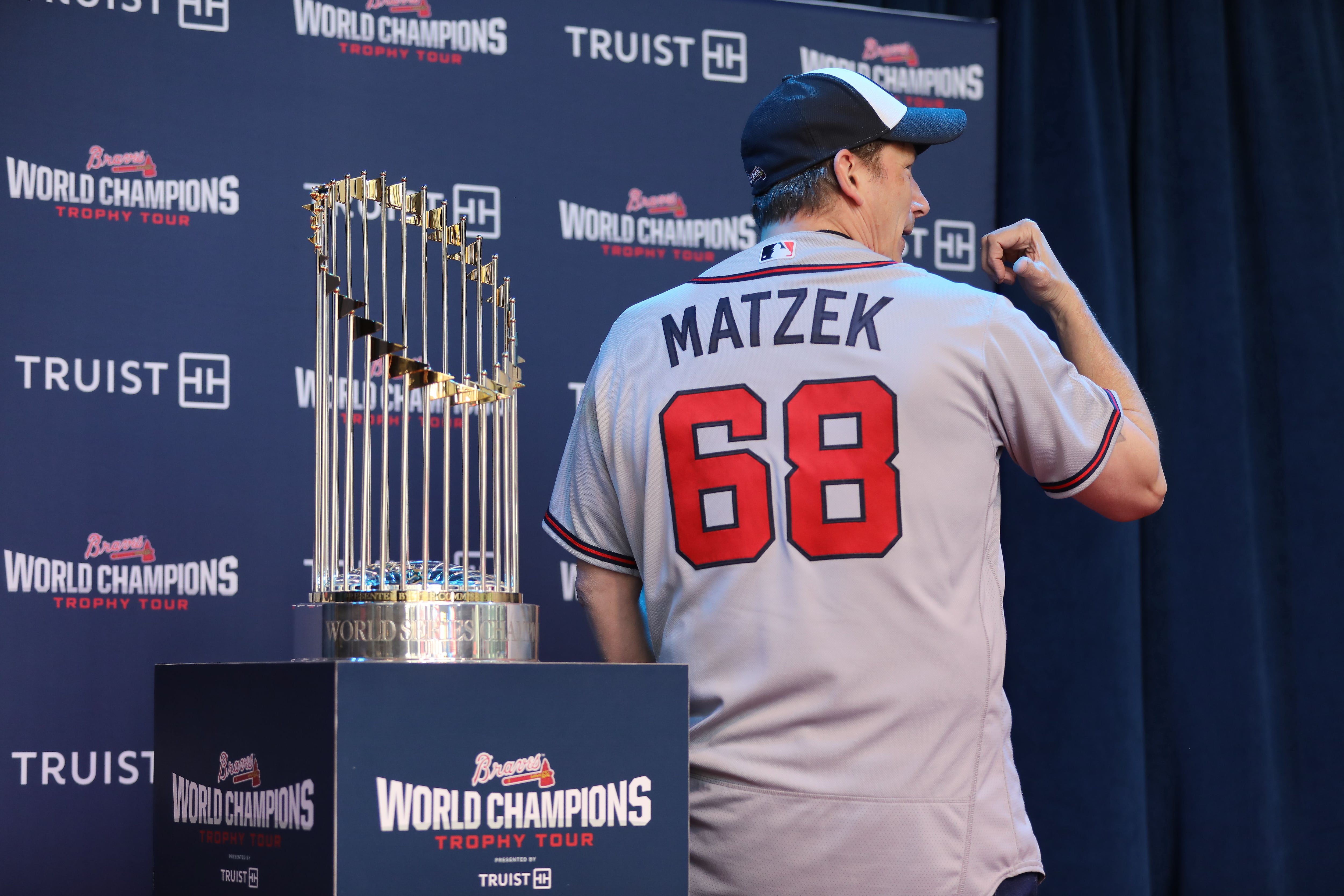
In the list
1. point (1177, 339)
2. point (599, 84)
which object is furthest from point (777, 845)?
point (1177, 339)

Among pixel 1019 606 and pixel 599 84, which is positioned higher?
pixel 599 84

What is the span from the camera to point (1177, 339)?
11.6 feet

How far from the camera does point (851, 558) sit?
130 cm

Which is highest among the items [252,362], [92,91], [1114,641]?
[92,91]

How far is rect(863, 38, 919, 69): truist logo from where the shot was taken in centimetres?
304

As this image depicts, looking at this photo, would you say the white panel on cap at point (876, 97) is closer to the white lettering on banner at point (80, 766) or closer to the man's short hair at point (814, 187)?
the man's short hair at point (814, 187)

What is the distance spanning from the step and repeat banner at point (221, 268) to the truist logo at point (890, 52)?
387mm

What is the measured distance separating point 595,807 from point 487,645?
0.67 ft

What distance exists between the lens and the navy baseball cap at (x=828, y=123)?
4.80ft

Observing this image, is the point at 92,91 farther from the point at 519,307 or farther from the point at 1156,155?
the point at 1156,155

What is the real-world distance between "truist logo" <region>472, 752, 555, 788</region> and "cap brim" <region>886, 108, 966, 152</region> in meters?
0.82

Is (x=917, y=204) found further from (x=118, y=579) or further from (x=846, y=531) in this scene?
(x=118, y=579)

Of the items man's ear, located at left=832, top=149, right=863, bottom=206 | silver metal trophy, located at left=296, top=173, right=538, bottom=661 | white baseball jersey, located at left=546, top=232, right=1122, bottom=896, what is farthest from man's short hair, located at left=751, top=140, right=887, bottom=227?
silver metal trophy, located at left=296, top=173, right=538, bottom=661

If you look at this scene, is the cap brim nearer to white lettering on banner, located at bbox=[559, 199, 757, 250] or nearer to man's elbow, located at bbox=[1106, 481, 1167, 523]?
man's elbow, located at bbox=[1106, 481, 1167, 523]
